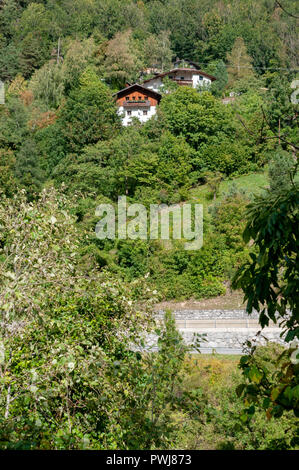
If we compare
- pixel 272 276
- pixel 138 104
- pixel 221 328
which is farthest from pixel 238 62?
pixel 272 276

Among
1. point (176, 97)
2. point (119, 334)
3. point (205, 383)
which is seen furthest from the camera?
point (176, 97)

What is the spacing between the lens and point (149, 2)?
63.8m

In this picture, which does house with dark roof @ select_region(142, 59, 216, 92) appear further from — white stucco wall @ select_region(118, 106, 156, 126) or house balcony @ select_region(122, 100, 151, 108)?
house balcony @ select_region(122, 100, 151, 108)

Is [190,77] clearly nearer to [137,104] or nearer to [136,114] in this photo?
[136,114]

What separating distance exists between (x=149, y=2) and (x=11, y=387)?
6769 cm

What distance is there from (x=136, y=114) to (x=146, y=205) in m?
11.1

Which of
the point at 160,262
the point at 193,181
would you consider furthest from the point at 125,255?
the point at 193,181

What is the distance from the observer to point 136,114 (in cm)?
3116

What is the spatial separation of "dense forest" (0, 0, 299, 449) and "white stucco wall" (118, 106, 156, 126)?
1.72 m

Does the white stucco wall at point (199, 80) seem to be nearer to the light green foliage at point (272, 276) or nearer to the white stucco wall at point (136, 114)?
the white stucco wall at point (136, 114)

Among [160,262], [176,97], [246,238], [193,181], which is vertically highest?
[176,97]

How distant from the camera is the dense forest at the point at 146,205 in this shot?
329 cm

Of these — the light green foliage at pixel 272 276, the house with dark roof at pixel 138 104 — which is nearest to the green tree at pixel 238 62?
the house with dark roof at pixel 138 104

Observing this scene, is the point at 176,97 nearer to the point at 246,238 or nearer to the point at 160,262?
the point at 160,262
